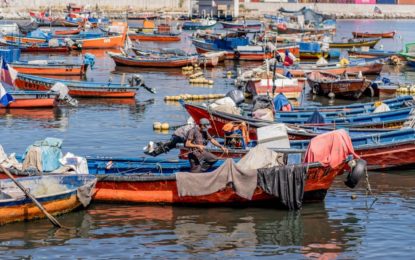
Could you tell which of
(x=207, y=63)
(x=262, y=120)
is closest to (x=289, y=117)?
(x=262, y=120)

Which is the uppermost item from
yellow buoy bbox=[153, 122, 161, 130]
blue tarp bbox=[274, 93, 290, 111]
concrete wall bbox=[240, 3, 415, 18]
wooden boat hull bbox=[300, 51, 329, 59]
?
blue tarp bbox=[274, 93, 290, 111]

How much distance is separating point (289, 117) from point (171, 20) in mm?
99957

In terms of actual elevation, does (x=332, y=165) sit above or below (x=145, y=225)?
above

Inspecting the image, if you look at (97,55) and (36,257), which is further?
(97,55)

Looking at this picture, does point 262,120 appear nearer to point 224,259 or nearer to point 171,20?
point 224,259

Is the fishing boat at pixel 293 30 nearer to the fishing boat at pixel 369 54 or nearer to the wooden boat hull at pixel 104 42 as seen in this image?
the wooden boat hull at pixel 104 42

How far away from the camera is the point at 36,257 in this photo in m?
18.8

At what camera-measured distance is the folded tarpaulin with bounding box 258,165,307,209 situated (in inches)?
849

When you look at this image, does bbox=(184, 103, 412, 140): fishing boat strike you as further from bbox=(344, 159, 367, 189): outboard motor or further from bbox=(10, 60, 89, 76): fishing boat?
bbox=(10, 60, 89, 76): fishing boat

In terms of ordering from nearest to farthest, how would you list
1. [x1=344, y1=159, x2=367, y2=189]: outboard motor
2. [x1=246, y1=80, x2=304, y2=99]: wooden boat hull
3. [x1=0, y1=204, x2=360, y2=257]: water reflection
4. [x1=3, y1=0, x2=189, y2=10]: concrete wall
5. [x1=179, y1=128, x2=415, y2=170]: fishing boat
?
1. [x1=0, y1=204, x2=360, y2=257]: water reflection
2. [x1=344, y1=159, x2=367, y2=189]: outboard motor
3. [x1=179, y1=128, x2=415, y2=170]: fishing boat
4. [x1=246, y1=80, x2=304, y2=99]: wooden boat hull
5. [x1=3, y1=0, x2=189, y2=10]: concrete wall

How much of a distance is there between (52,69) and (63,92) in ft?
40.1

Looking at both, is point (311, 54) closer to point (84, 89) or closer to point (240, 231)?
point (84, 89)

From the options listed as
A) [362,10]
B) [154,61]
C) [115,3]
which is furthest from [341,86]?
[362,10]

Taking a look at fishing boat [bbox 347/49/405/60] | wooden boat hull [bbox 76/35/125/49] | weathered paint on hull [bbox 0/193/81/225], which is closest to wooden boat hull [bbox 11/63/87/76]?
wooden boat hull [bbox 76/35/125/49]
